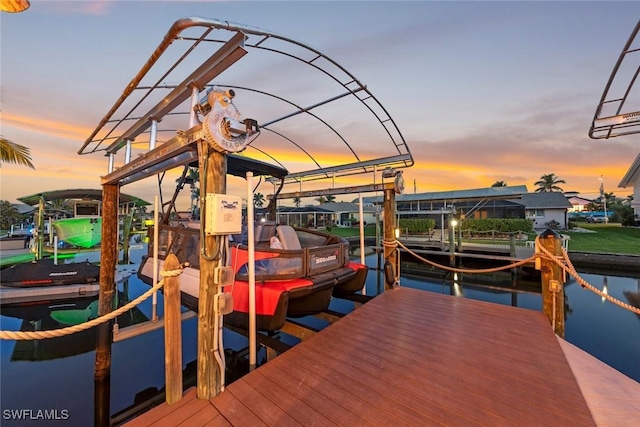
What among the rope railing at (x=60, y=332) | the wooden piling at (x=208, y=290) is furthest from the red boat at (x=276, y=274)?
the rope railing at (x=60, y=332)

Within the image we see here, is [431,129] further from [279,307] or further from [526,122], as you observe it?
[279,307]

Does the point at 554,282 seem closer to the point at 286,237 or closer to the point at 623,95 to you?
the point at 286,237

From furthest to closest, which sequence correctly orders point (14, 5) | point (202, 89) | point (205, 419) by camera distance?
point (202, 89) < point (205, 419) < point (14, 5)

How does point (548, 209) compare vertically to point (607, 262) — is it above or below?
above

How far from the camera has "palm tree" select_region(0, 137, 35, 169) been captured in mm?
5466

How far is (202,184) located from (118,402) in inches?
167

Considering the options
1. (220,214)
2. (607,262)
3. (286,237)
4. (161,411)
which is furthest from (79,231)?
(607,262)

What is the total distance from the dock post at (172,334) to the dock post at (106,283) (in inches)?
118

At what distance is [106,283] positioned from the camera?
15.0ft

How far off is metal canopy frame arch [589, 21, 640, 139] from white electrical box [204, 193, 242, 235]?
677 centimetres

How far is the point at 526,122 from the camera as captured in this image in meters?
11.9

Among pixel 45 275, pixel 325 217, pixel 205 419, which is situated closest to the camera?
pixel 205 419

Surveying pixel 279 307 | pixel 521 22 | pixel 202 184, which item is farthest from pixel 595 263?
pixel 202 184

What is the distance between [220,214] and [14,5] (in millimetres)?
2009
